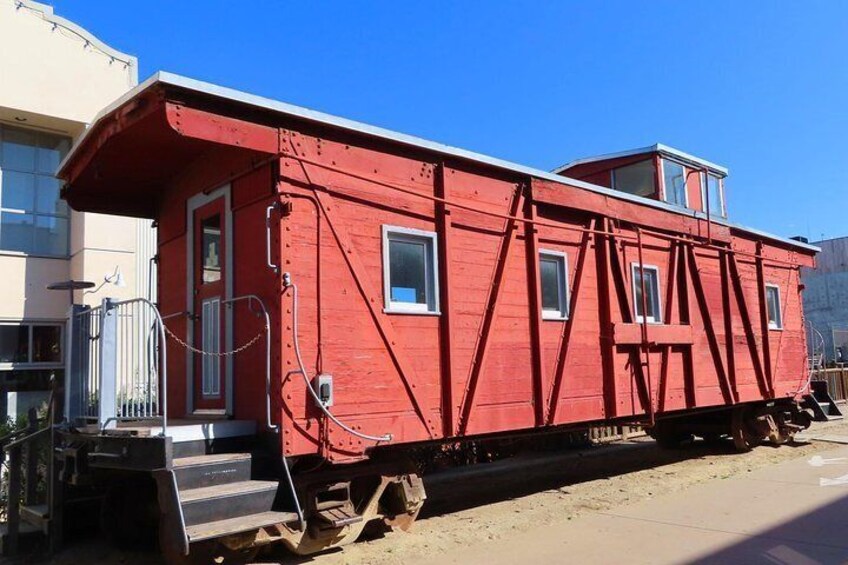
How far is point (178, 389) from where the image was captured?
7664mm

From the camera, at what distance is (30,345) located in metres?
12.3

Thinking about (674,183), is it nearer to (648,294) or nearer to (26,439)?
(648,294)

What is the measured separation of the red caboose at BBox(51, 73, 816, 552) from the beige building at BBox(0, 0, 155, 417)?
4.57 meters

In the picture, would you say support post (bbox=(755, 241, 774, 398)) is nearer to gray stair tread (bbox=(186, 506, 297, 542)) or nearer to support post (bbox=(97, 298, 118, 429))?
gray stair tread (bbox=(186, 506, 297, 542))

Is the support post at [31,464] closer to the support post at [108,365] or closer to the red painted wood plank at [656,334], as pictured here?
the support post at [108,365]

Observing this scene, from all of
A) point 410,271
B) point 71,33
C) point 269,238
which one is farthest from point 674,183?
point 71,33

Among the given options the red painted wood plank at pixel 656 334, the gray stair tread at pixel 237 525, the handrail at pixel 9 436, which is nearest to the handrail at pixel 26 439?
the handrail at pixel 9 436

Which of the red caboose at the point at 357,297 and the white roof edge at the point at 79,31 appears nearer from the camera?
the red caboose at the point at 357,297

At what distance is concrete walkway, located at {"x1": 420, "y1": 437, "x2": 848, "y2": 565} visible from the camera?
6117 millimetres

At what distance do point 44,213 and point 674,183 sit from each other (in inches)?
436

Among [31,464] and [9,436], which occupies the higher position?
[9,436]

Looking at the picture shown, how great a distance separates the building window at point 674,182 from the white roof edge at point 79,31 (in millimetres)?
9788

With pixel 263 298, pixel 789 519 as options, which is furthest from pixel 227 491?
pixel 789 519

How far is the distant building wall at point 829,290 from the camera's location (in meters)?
35.2
